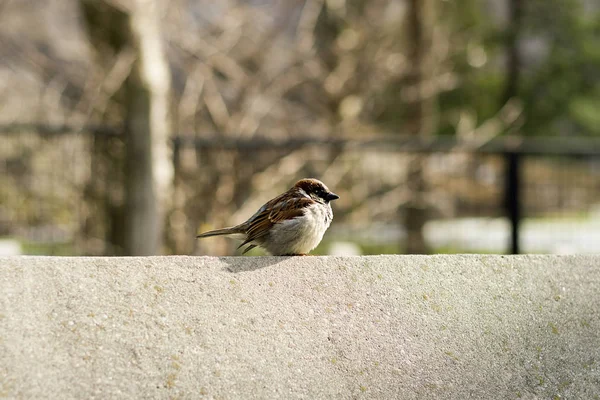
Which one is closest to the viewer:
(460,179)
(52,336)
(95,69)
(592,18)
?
(52,336)

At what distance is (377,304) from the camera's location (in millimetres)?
3346

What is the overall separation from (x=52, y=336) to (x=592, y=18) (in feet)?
77.8

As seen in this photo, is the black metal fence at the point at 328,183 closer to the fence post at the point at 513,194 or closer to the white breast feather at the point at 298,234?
the fence post at the point at 513,194

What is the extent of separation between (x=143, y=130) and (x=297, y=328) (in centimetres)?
446

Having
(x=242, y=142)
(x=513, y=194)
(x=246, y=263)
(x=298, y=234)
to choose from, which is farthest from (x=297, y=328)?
(x=513, y=194)

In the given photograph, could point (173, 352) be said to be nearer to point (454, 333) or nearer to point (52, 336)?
point (52, 336)

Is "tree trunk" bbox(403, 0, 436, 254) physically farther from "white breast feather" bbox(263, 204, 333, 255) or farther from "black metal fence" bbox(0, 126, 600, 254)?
"white breast feather" bbox(263, 204, 333, 255)

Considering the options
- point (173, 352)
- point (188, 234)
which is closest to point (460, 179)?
point (188, 234)

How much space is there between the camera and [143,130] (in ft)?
23.5

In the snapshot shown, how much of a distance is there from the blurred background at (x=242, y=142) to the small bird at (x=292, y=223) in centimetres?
343

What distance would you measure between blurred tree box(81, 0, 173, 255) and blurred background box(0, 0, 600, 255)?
16 mm

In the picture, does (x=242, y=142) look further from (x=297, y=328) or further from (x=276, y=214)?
(x=297, y=328)

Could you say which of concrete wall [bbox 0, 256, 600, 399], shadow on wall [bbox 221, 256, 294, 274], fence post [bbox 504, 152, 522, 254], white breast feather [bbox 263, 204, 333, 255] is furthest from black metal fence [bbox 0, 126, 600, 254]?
concrete wall [bbox 0, 256, 600, 399]

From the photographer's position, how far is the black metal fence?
839 centimetres
